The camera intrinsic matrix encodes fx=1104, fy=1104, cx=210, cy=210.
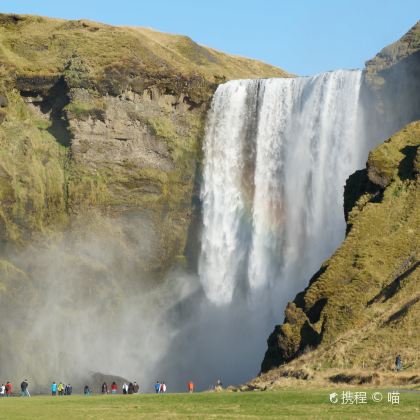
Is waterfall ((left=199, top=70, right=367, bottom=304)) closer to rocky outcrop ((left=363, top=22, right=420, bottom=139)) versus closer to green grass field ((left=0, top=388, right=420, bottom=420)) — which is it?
rocky outcrop ((left=363, top=22, right=420, bottom=139))

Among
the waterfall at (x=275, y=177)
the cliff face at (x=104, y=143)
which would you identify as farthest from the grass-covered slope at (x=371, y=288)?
the cliff face at (x=104, y=143)

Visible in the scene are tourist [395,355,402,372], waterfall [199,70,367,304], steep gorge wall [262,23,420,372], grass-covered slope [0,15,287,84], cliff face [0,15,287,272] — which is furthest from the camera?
grass-covered slope [0,15,287,84]

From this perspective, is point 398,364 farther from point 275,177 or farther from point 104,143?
point 104,143

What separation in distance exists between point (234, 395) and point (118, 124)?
52702 mm

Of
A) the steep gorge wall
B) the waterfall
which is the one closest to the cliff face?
the waterfall

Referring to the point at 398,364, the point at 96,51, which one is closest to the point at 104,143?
the point at 96,51

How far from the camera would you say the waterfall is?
87.8 meters

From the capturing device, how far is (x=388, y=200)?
6875 cm

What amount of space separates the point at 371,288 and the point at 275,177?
1267 inches

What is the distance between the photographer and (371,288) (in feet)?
207

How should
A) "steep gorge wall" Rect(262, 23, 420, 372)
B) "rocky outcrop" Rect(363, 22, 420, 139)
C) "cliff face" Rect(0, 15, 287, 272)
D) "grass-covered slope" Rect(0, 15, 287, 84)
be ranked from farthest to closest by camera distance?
"grass-covered slope" Rect(0, 15, 287, 84) < "cliff face" Rect(0, 15, 287, 272) < "rocky outcrop" Rect(363, 22, 420, 139) < "steep gorge wall" Rect(262, 23, 420, 372)

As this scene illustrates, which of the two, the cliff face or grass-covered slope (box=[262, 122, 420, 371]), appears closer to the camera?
grass-covered slope (box=[262, 122, 420, 371])

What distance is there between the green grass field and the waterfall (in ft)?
125

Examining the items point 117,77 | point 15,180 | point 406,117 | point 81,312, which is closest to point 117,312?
point 81,312
